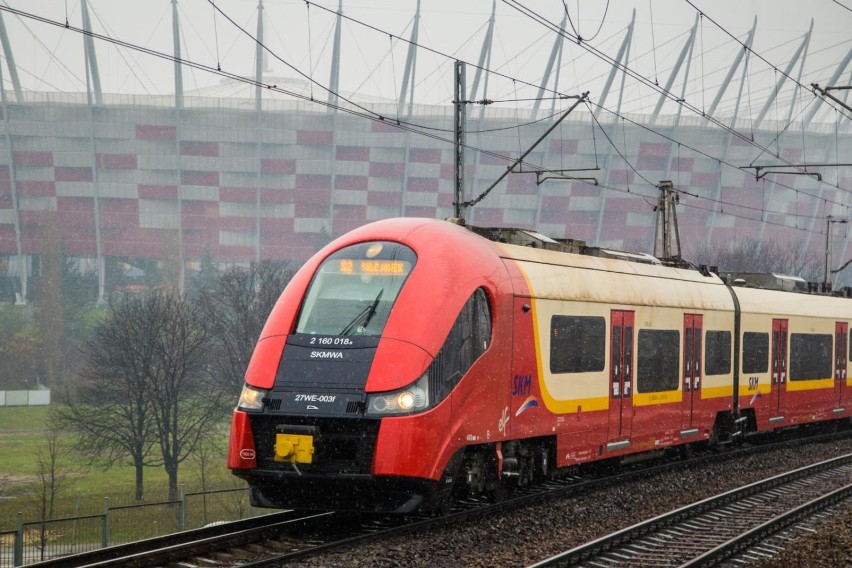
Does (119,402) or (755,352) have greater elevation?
(755,352)

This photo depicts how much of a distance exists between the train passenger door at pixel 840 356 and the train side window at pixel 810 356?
12.0 inches

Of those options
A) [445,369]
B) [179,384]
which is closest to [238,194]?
A: [179,384]

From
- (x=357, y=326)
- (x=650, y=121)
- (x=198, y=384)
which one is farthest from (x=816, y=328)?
(x=650, y=121)

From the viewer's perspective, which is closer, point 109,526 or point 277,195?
point 109,526

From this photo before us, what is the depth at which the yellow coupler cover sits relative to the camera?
11.8m

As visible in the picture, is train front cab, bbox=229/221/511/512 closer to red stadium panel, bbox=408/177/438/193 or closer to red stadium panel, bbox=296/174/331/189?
red stadium panel, bbox=296/174/331/189

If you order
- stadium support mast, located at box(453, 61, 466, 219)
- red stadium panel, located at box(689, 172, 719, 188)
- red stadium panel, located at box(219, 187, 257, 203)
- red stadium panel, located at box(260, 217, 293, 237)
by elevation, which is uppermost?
red stadium panel, located at box(689, 172, 719, 188)

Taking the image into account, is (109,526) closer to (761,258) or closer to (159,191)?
(761,258)

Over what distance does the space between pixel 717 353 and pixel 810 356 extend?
5.68 metres

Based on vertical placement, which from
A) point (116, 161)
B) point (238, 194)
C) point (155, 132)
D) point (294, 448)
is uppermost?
point (155, 132)

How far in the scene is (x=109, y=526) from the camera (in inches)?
1270

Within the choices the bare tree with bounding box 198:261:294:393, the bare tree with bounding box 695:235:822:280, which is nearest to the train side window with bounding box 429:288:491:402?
the bare tree with bounding box 198:261:294:393

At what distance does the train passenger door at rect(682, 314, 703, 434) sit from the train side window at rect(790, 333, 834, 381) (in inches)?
212

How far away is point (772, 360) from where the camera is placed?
23594 mm
